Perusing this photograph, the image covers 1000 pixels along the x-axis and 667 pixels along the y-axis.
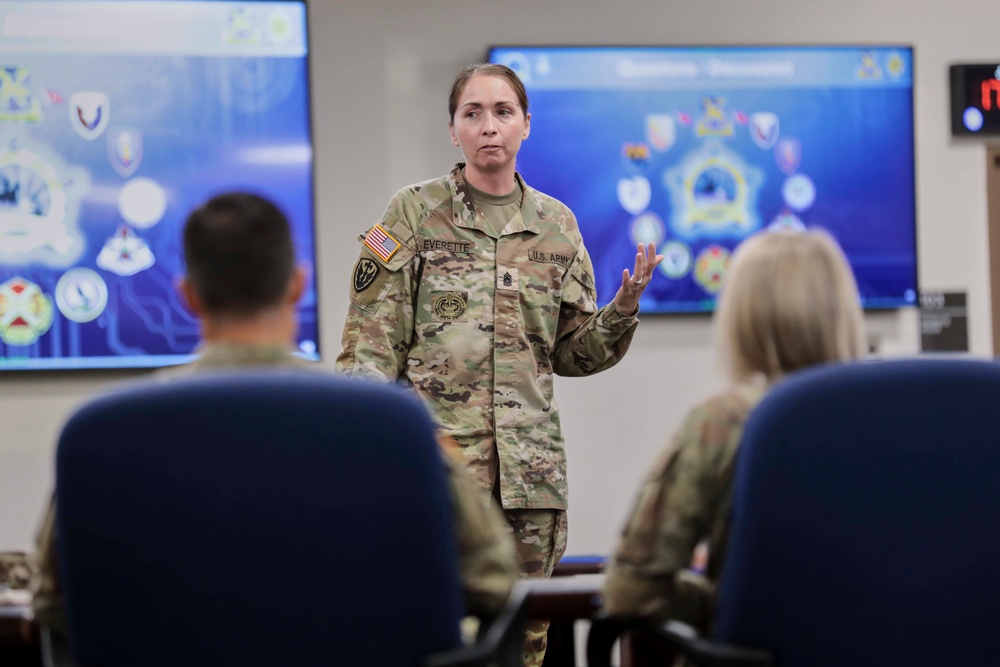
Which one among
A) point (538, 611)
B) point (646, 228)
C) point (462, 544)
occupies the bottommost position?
point (538, 611)

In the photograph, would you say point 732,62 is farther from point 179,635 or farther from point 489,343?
point 179,635

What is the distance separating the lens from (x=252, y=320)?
1.29 m

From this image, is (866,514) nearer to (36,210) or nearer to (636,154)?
(636,154)

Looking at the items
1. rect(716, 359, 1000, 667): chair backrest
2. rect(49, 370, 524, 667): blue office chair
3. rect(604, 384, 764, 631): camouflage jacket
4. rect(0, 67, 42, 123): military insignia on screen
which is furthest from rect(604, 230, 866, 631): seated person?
rect(0, 67, 42, 123): military insignia on screen

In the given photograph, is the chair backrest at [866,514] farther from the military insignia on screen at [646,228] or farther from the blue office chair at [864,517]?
the military insignia on screen at [646,228]

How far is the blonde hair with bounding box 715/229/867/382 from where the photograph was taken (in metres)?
1.26

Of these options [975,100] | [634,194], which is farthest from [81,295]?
[975,100]

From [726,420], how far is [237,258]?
0.65 m

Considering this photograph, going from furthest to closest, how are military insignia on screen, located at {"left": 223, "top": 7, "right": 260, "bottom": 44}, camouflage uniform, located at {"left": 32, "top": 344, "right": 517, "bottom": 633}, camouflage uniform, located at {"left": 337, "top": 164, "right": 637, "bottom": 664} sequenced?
military insignia on screen, located at {"left": 223, "top": 7, "right": 260, "bottom": 44} → camouflage uniform, located at {"left": 337, "top": 164, "right": 637, "bottom": 664} → camouflage uniform, located at {"left": 32, "top": 344, "right": 517, "bottom": 633}

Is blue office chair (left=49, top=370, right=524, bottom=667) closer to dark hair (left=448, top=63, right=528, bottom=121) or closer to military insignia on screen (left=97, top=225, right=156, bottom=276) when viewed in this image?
dark hair (left=448, top=63, right=528, bottom=121)

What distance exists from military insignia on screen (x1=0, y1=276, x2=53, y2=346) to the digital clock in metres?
3.63

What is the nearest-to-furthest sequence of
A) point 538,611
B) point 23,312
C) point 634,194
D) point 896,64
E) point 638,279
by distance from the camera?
point 538,611
point 638,279
point 23,312
point 634,194
point 896,64

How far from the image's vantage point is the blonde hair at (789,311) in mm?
1263

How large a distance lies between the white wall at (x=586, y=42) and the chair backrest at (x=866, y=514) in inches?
112
